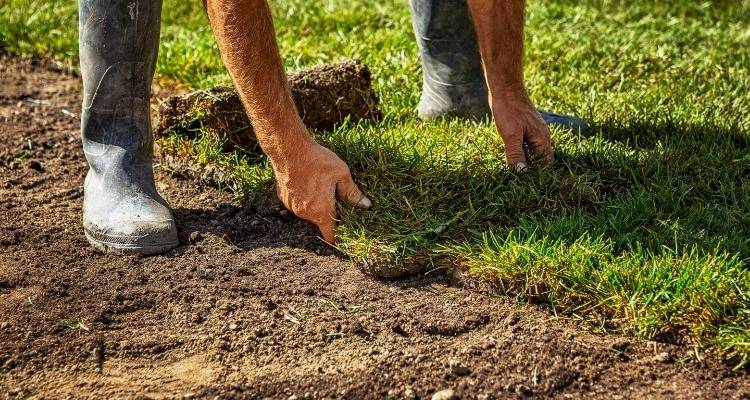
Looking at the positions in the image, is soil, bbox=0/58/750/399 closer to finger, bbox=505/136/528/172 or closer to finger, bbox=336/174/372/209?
finger, bbox=336/174/372/209

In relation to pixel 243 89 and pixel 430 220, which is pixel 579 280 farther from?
pixel 243 89

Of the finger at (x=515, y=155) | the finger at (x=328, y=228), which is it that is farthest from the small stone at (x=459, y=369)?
the finger at (x=515, y=155)

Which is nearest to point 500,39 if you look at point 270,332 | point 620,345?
point 620,345

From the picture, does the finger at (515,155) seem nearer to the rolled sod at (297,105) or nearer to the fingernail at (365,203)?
the fingernail at (365,203)

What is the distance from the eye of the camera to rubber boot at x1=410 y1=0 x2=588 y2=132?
4.23 metres

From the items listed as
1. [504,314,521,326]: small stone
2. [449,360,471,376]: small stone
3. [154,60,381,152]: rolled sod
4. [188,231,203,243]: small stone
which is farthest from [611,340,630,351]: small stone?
[154,60,381,152]: rolled sod

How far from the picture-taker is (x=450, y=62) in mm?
4266

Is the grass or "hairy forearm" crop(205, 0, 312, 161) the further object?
"hairy forearm" crop(205, 0, 312, 161)

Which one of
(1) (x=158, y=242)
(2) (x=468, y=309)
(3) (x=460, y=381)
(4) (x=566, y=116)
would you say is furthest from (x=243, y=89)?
(4) (x=566, y=116)

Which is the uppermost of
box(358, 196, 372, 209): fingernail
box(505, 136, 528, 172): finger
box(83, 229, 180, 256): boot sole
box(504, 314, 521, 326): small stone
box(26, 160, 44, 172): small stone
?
box(505, 136, 528, 172): finger

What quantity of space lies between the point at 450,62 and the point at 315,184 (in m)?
1.29

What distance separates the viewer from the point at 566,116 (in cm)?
407

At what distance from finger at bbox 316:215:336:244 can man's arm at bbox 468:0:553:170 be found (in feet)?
2.15

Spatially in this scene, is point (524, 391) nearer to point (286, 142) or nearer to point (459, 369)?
point (459, 369)
